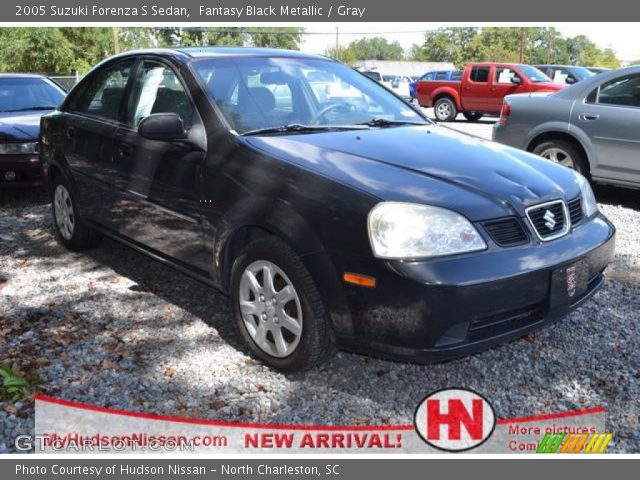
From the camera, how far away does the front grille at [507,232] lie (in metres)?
2.73

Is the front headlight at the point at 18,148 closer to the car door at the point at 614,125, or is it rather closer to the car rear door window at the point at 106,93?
the car rear door window at the point at 106,93

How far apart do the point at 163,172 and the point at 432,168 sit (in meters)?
1.66

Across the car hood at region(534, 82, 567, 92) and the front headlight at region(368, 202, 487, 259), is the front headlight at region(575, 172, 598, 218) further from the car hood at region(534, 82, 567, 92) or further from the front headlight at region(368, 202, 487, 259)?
the car hood at region(534, 82, 567, 92)

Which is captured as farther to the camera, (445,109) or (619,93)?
(445,109)

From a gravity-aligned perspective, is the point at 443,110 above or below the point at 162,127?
→ below

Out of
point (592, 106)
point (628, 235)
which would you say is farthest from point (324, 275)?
point (592, 106)

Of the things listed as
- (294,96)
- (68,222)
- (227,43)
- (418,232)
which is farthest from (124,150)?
(227,43)

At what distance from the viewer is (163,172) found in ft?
12.1

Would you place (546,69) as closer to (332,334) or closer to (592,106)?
(592,106)

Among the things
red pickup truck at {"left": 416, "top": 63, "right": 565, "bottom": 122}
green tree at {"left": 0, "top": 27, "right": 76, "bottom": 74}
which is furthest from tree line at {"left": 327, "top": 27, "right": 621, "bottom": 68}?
red pickup truck at {"left": 416, "top": 63, "right": 565, "bottom": 122}

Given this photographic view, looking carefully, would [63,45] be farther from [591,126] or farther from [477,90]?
[591,126]


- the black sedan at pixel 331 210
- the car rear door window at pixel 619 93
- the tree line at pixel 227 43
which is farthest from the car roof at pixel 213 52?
the tree line at pixel 227 43

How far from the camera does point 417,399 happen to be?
119 inches

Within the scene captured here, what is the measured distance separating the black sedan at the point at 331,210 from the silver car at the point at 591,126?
320 centimetres
